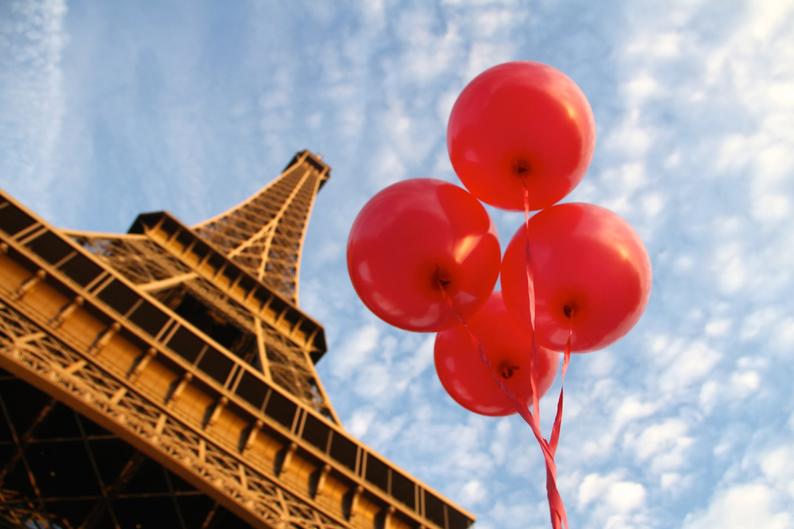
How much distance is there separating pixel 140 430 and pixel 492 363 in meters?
8.64

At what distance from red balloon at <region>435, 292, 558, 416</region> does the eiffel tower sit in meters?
7.64

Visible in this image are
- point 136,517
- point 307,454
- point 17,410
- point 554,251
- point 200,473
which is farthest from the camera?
point 307,454

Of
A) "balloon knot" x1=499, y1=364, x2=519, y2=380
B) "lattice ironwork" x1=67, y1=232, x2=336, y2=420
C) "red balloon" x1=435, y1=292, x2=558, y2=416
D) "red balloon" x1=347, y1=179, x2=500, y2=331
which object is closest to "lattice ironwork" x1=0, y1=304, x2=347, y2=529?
"lattice ironwork" x1=67, y1=232, x2=336, y2=420

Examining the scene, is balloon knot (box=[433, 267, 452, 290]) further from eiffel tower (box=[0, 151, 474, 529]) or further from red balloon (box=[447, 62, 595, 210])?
eiffel tower (box=[0, 151, 474, 529])

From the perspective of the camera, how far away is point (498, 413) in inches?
133

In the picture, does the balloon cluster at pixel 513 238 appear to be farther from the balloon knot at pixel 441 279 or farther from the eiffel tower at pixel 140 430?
the eiffel tower at pixel 140 430

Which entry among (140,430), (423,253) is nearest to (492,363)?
(423,253)

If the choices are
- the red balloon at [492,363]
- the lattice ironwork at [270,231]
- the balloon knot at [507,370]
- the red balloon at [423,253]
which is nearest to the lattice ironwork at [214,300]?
the lattice ironwork at [270,231]

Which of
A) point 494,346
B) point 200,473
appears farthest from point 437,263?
point 200,473

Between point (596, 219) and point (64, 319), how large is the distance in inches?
492

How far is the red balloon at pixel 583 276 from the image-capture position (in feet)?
8.59

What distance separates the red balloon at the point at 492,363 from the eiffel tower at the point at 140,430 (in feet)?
25.1

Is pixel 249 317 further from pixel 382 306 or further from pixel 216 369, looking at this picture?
pixel 382 306

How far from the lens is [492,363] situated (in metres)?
3.19
